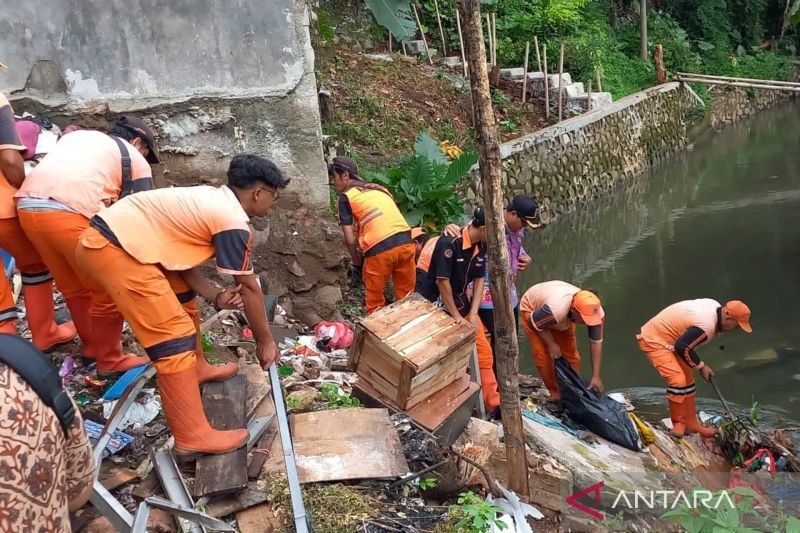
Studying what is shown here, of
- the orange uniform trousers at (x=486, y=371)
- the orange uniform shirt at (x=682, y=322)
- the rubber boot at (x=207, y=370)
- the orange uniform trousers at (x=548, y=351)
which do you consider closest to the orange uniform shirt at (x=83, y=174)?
the rubber boot at (x=207, y=370)

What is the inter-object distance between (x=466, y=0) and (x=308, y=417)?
232 cm

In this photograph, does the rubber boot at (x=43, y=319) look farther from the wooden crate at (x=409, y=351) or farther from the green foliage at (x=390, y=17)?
the green foliage at (x=390, y=17)

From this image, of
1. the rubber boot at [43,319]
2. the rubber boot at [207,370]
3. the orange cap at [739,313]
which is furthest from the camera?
the orange cap at [739,313]

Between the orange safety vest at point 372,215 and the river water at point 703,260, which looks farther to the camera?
the river water at point 703,260

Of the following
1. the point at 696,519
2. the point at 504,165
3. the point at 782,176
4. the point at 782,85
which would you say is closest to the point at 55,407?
the point at 696,519

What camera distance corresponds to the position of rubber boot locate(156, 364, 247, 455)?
3.30 meters

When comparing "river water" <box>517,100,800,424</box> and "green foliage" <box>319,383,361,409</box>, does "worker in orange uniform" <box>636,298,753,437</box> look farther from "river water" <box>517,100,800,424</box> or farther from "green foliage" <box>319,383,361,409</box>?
"green foliage" <box>319,383,361,409</box>

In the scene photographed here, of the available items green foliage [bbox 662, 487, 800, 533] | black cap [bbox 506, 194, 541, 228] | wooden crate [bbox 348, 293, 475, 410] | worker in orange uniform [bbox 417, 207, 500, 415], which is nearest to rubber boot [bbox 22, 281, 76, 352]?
wooden crate [bbox 348, 293, 475, 410]

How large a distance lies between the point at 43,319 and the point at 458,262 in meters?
2.81

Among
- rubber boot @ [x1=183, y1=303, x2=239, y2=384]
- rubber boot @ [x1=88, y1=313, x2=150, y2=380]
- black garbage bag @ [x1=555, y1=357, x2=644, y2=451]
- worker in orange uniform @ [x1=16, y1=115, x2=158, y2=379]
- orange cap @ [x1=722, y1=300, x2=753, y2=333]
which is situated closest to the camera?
worker in orange uniform @ [x1=16, y1=115, x2=158, y2=379]

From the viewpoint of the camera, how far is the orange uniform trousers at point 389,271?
592 cm

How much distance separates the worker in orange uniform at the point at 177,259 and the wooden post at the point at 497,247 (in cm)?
103

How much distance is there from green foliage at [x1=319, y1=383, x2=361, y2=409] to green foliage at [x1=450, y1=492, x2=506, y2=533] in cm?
107

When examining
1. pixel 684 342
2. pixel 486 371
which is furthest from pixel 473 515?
pixel 684 342
